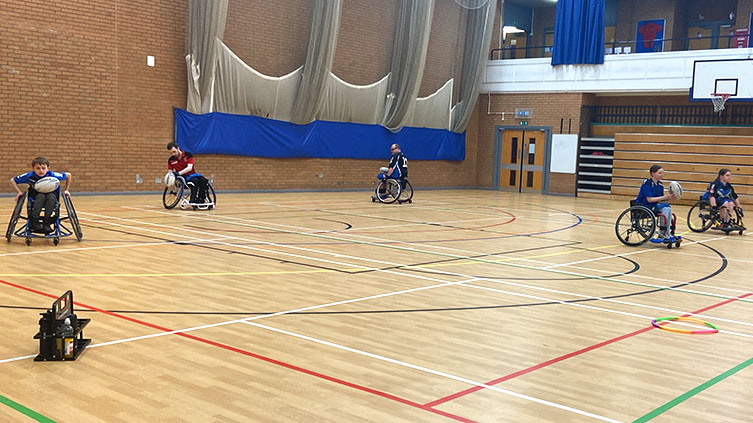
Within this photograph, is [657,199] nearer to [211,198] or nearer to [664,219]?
[664,219]

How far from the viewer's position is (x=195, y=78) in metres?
16.3

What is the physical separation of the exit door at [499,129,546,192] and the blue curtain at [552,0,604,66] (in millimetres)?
2533

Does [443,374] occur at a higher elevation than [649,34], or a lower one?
lower

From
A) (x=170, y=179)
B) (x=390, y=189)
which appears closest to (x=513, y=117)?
(x=390, y=189)

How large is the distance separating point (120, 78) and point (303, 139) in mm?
5154

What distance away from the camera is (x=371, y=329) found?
4914 mm

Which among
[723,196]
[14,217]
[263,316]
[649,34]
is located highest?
[649,34]

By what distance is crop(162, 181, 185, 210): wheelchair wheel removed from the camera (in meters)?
12.6

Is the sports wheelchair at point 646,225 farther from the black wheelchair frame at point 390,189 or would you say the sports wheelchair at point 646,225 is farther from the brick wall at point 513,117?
the brick wall at point 513,117

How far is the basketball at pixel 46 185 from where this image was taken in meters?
7.94

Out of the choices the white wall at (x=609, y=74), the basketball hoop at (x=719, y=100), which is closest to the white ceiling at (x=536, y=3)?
the white wall at (x=609, y=74)

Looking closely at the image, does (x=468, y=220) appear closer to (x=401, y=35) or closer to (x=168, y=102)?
(x=168, y=102)

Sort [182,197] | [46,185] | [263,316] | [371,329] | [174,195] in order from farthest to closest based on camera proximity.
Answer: [174,195] → [182,197] → [46,185] → [263,316] → [371,329]

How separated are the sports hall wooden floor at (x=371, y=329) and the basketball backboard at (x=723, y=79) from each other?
998 cm
